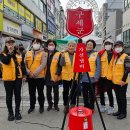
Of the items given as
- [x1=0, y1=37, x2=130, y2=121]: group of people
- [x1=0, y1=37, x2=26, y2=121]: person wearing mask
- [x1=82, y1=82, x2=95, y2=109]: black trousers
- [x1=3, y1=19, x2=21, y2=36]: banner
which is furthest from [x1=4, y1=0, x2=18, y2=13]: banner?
Result: [x1=82, y1=82, x2=95, y2=109]: black trousers

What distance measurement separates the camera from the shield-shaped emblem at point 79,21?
4.83 metres

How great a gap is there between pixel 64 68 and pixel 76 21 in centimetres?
180

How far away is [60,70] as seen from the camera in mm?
6395

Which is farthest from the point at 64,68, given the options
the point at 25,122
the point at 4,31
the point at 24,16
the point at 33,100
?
the point at 24,16

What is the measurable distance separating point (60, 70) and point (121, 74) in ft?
4.96

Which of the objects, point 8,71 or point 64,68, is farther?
point 64,68

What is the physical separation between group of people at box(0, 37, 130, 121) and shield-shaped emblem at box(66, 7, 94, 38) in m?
1.27

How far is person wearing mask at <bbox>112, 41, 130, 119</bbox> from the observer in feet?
18.9

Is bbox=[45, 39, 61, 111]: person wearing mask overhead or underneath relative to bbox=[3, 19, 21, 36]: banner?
underneath

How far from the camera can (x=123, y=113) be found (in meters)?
5.99

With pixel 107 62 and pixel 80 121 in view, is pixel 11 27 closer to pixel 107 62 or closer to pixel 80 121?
pixel 107 62

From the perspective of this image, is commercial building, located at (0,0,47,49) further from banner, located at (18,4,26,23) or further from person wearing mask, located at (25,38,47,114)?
person wearing mask, located at (25,38,47,114)

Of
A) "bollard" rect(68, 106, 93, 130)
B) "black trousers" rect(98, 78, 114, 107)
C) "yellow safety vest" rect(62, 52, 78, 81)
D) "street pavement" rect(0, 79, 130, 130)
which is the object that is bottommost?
"street pavement" rect(0, 79, 130, 130)

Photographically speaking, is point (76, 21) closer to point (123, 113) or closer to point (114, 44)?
point (114, 44)
